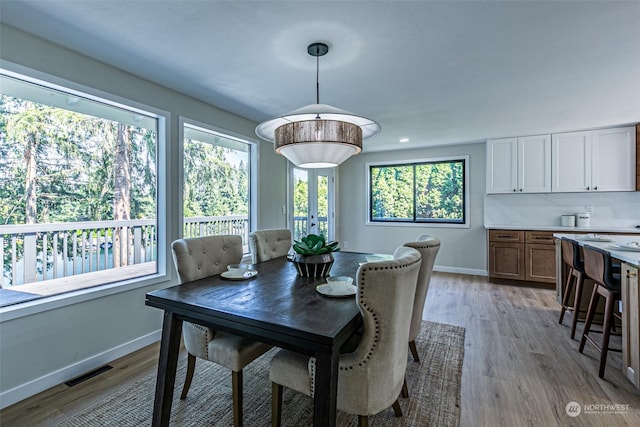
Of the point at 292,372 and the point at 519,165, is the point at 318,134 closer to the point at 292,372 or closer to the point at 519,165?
the point at 292,372

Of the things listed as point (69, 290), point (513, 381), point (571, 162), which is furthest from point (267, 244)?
point (571, 162)

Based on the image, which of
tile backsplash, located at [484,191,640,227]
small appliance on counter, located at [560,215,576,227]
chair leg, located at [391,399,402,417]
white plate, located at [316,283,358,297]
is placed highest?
tile backsplash, located at [484,191,640,227]

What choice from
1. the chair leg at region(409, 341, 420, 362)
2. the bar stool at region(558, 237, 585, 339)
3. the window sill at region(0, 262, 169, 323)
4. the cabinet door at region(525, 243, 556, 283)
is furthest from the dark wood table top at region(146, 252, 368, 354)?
the cabinet door at region(525, 243, 556, 283)

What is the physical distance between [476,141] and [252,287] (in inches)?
191

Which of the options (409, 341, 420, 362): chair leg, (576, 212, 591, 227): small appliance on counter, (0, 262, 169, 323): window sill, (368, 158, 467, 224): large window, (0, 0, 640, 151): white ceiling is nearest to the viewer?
(0, 0, 640, 151): white ceiling

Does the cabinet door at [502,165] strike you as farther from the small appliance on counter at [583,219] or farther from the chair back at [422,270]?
the chair back at [422,270]

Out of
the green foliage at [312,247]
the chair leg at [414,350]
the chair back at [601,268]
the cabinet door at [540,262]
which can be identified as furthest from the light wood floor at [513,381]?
the green foliage at [312,247]

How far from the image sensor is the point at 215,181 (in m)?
4.15

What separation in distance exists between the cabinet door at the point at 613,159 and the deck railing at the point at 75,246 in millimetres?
5243

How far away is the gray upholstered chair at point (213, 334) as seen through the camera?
1585mm

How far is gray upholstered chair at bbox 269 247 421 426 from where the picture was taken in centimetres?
119

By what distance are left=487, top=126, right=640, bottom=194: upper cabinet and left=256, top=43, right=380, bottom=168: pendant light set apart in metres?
3.74

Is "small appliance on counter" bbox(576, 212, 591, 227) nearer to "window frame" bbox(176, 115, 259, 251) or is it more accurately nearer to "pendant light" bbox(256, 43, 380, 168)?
"pendant light" bbox(256, 43, 380, 168)

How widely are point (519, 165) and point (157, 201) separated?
5.15 m
